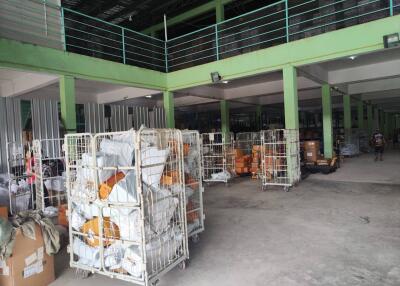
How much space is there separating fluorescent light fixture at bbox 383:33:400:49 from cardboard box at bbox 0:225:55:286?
724 centimetres

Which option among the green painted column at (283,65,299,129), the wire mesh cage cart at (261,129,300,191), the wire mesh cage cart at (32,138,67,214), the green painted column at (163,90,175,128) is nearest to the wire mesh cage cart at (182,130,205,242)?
the wire mesh cage cart at (32,138,67,214)

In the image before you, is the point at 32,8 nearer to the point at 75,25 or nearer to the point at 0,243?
the point at 75,25

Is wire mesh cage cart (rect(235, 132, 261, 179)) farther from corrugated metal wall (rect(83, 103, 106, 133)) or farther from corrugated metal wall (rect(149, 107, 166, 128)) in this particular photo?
corrugated metal wall (rect(83, 103, 106, 133))

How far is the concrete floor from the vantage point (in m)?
3.01

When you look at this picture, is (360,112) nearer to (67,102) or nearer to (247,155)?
(247,155)

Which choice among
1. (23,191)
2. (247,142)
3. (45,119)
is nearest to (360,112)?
(247,142)

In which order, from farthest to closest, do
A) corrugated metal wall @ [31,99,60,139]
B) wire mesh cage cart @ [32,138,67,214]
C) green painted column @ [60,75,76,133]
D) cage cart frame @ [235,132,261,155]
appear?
cage cart frame @ [235,132,261,155] → corrugated metal wall @ [31,99,60,139] → green painted column @ [60,75,76,133] → wire mesh cage cart @ [32,138,67,214]

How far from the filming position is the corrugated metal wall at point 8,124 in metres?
8.78

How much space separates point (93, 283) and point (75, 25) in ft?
27.1

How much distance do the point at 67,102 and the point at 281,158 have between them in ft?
19.2

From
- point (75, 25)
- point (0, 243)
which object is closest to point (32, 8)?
point (75, 25)

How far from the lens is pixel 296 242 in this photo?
12.8ft

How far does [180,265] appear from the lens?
131 inches

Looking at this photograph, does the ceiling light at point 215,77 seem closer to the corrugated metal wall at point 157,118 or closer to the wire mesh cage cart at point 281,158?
the wire mesh cage cart at point 281,158
